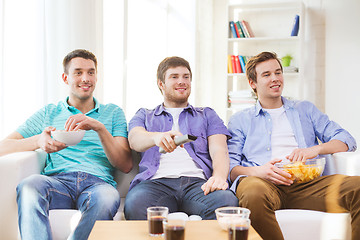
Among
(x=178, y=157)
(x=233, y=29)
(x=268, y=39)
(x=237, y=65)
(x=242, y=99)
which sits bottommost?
(x=178, y=157)

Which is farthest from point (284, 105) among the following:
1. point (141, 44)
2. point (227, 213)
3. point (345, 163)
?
point (141, 44)

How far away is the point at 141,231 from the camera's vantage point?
1506 millimetres

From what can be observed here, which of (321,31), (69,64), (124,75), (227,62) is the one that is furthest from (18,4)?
(321,31)

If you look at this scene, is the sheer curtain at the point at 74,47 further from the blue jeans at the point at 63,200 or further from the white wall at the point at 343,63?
the white wall at the point at 343,63

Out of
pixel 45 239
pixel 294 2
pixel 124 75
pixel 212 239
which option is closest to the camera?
pixel 212 239

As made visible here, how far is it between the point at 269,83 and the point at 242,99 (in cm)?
262

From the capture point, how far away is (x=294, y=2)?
513cm

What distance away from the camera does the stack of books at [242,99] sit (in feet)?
16.9

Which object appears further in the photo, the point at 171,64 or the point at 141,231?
the point at 171,64

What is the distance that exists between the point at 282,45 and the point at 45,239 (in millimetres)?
4286

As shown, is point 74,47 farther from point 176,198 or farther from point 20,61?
point 176,198

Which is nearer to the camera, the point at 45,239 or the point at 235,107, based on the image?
the point at 45,239

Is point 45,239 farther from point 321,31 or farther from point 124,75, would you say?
point 321,31

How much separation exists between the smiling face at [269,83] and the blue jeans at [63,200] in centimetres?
109
